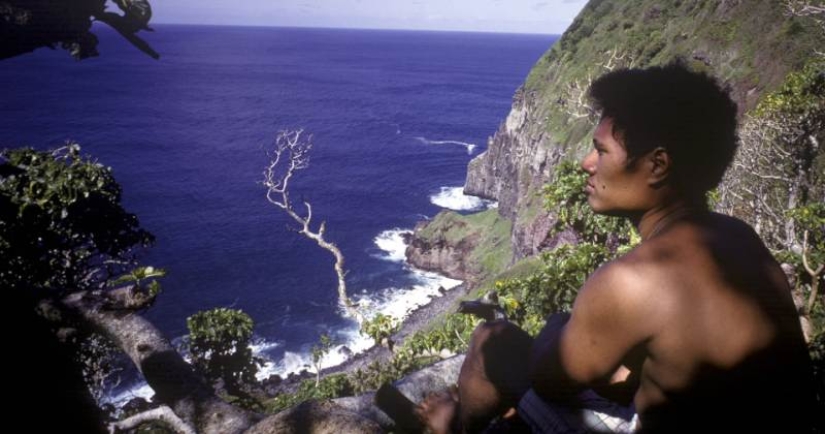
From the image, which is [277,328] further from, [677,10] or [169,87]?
[169,87]

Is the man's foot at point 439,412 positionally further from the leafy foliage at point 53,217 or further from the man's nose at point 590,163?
the leafy foliage at point 53,217

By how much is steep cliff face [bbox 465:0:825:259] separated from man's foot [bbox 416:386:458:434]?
20483 millimetres

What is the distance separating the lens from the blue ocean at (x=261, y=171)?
5522 cm

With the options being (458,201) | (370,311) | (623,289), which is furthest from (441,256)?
(623,289)

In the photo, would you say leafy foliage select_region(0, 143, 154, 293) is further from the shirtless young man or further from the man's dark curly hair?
the man's dark curly hair

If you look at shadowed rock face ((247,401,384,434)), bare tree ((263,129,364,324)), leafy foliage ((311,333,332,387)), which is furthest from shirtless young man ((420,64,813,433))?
leafy foliage ((311,333,332,387))

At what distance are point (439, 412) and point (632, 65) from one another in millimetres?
58860

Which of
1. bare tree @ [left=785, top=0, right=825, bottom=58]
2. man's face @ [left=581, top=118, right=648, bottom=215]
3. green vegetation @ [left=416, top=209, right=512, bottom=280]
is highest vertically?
bare tree @ [left=785, top=0, right=825, bottom=58]

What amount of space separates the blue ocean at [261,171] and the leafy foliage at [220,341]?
655 cm

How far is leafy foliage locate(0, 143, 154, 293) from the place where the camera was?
1029 centimetres

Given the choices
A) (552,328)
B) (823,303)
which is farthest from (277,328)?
(552,328)

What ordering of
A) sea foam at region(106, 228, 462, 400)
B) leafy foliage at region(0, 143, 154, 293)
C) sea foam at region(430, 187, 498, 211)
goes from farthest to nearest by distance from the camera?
sea foam at region(430, 187, 498, 211), sea foam at region(106, 228, 462, 400), leafy foliage at region(0, 143, 154, 293)

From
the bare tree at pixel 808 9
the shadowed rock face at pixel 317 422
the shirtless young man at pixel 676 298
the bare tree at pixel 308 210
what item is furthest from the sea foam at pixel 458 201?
the shadowed rock face at pixel 317 422

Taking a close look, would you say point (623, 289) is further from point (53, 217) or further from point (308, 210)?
point (308, 210)
